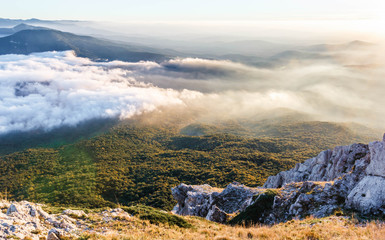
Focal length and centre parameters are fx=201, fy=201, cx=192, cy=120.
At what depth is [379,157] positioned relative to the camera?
74.5ft

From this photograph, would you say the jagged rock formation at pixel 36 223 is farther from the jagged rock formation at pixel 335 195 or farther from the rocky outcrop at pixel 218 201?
the jagged rock formation at pixel 335 195

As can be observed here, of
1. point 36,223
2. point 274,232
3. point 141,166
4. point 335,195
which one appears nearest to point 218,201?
point 335,195

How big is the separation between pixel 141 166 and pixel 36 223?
95628 mm

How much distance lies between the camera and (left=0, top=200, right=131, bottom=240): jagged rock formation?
13.0 m

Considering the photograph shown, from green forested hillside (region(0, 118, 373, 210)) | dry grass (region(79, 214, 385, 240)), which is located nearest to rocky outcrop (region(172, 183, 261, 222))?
dry grass (region(79, 214, 385, 240))

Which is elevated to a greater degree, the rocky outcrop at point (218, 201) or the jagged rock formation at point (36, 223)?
the jagged rock formation at point (36, 223)

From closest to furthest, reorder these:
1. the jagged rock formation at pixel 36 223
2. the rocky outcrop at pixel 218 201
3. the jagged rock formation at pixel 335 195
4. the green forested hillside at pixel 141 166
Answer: the jagged rock formation at pixel 36 223 < the jagged rock formation at pixel 335 195 < the rocky outcrop at pixel 218 201 < the green forested hillside at pixel 141 166

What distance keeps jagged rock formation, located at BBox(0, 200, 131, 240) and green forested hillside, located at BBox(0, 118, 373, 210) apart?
51.3m

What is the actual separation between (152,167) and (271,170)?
57.2 meters

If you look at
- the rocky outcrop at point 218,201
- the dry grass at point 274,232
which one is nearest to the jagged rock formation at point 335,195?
the rocky outcrop at point 218,201

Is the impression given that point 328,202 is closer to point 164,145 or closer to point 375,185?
point 375,185

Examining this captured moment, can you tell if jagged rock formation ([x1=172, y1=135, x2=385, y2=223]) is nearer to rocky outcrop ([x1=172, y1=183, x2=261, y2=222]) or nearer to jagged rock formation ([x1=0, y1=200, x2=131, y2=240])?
rocky outcrop ([x1=172, y1=183, x2=261, y2=222])

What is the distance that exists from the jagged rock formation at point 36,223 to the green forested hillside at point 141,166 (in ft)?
168

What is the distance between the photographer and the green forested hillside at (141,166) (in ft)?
254
